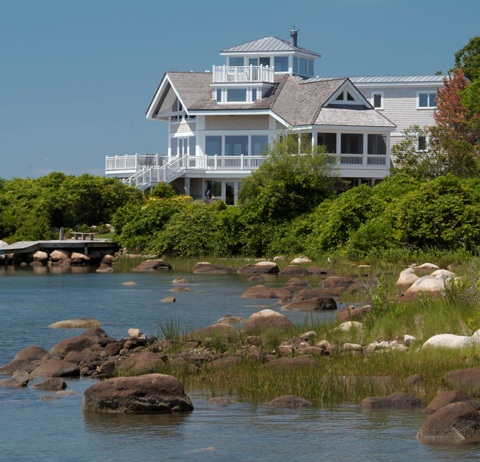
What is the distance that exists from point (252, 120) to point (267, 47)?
273 inches

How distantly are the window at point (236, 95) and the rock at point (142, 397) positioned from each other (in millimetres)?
48092

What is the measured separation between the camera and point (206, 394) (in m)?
16.9

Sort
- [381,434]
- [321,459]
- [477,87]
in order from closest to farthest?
1. [321,459]
2. [381,434]
3. [477,87]

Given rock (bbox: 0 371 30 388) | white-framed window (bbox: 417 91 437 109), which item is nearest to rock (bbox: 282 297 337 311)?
rock (bbox: 0 371 30 388)

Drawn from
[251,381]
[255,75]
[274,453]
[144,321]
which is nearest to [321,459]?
[274,453]

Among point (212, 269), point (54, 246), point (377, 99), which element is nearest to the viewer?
point (212, 269)

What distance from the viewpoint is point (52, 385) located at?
17609mm

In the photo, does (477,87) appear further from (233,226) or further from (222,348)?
(222,348)

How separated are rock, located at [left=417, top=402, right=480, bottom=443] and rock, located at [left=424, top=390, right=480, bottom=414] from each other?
0.74 meters

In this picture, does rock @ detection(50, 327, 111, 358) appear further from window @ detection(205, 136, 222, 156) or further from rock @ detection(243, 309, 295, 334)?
window @ detection(205, 136, 222, 156)

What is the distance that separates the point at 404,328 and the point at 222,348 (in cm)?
323

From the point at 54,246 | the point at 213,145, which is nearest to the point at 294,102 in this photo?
the point at 213,145

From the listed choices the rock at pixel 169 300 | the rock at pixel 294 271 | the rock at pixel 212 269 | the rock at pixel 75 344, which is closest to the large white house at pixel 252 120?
the rock at pixel 212 269

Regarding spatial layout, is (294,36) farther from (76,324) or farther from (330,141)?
(76,324)
